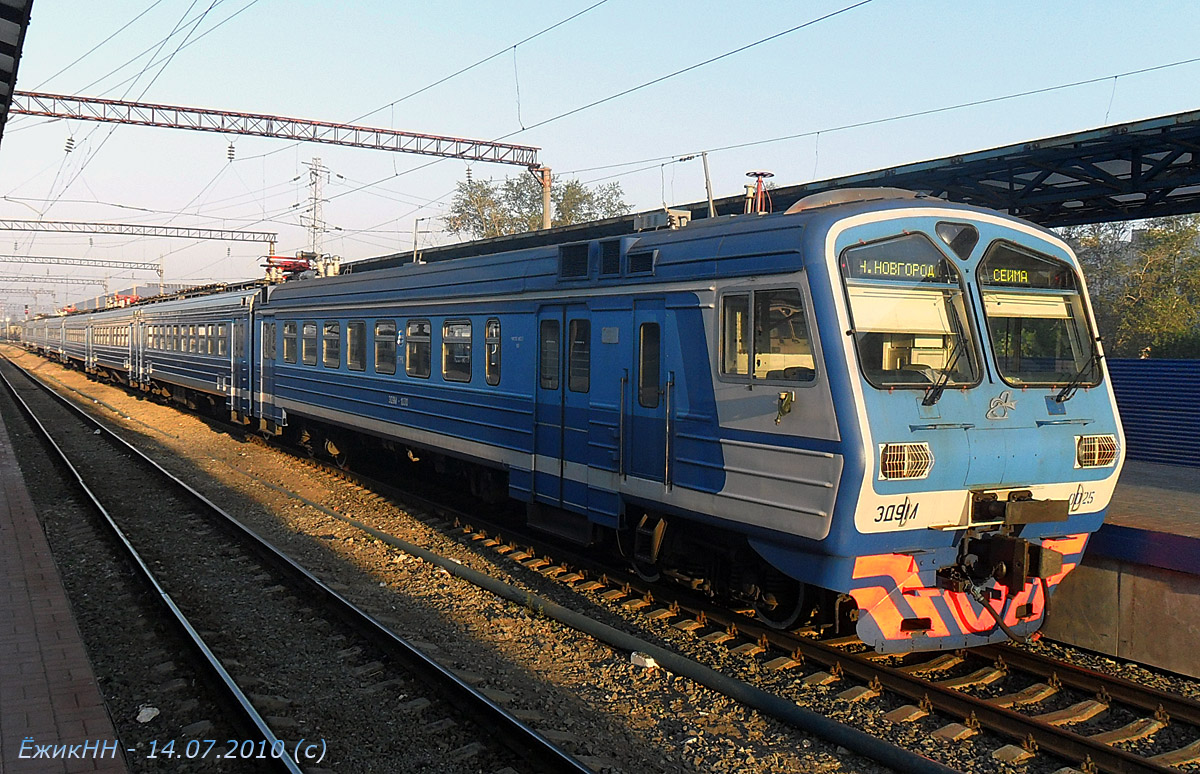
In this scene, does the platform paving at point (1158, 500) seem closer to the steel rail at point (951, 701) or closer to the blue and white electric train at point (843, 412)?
the blue and white electric train at point (843, 412)

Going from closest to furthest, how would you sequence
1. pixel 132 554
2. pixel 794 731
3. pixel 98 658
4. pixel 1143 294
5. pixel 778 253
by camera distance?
pixel 794 731
pixel 778 253
pixel 98 658
pixel 132 554
pixel 1143 294

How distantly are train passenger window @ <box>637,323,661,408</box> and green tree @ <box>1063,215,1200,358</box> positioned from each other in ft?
65.1

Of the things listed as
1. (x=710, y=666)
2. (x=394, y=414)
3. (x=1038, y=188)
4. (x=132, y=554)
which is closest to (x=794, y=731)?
(x=710, y=666)

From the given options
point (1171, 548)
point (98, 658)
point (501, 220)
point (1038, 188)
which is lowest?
point (98, 658)

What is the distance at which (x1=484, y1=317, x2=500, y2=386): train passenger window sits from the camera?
10.3 meters

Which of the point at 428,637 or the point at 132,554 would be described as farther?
Answer: the point at 132,554

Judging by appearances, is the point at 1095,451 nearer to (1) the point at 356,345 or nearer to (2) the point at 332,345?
(1) the point at 356,345

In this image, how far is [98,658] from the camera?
23.6 ft

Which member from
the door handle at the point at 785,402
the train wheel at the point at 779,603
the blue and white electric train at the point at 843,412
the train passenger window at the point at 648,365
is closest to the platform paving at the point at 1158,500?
the blue and white electric train at the point at 843,412

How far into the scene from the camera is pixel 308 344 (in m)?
16.0

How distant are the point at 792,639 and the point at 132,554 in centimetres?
700

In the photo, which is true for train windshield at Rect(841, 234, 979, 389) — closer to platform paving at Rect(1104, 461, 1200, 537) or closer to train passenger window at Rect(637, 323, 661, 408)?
train passenger window at Rect(637, 323, 661, 408)

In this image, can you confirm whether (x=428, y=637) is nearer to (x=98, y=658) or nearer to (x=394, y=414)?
(x=98, y=658)

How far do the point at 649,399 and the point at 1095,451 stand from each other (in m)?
3.42
